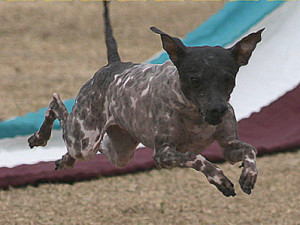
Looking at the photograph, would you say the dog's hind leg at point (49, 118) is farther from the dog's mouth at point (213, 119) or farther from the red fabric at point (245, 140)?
the red fabric at point (245, 140)

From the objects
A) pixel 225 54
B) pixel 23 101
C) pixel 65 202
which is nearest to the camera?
pixel 225 54

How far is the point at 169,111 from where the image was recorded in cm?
401

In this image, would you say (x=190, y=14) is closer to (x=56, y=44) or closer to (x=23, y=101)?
(x=56, y=44)

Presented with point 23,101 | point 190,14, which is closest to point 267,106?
point 23,101

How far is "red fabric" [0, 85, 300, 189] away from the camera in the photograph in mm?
10164

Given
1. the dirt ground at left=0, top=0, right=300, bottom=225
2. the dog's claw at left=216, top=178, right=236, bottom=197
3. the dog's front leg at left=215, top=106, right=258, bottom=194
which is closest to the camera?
the dog's claw at left=216, top=178, right=236, bottom=197

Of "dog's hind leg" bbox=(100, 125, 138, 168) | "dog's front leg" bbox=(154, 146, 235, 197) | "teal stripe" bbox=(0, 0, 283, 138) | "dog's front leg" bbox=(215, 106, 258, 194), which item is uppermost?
"teal stripe" bbox=(0, 0, 283, 138)

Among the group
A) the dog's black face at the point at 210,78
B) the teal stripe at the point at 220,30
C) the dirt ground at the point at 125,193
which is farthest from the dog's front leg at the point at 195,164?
the teal stripe at the point at 220,30

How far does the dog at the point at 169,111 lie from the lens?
3.62m

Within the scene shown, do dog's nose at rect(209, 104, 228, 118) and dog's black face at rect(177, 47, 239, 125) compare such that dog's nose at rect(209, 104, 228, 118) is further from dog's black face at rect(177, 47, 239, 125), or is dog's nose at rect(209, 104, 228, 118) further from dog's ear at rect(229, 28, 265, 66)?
dog's ear at rect(229, 28, 265, 66)

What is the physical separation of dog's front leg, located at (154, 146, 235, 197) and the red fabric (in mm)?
6441

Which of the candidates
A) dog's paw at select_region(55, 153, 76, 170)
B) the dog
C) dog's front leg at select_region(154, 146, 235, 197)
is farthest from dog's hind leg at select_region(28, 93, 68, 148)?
dog's front leg at select_region(154, 146, 235, 197)

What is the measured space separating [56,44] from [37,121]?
904cm

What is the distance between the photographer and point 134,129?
14.3ft
